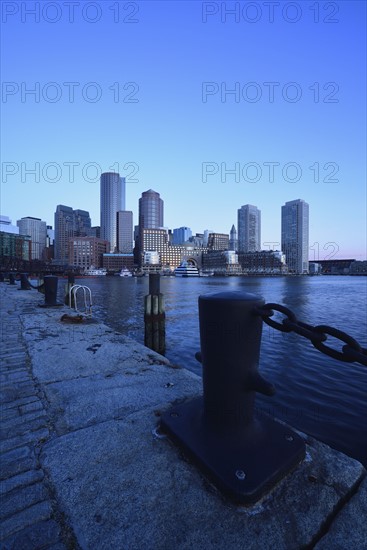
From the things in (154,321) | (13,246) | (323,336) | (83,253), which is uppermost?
(13,246)

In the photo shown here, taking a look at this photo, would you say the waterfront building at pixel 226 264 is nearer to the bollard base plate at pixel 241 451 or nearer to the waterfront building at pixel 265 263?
the waterfront building at pixel 265 263

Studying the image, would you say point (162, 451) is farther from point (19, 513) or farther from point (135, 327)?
point (135, 327)

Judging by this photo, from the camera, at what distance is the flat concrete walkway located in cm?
142

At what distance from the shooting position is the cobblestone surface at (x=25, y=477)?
1.48 m

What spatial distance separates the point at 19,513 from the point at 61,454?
1.53 feet

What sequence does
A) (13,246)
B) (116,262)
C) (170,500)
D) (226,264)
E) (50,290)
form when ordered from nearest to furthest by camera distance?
(170,500) → (50,290) → (13,246) → (116,262) → (226,264)

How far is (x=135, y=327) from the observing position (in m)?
16.9

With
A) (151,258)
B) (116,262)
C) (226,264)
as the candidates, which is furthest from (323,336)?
(116,262)

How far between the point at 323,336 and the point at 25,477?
7.41 ft

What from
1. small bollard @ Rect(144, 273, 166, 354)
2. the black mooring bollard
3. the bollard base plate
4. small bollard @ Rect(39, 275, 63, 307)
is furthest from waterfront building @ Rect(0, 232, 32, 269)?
the black mooring bollard

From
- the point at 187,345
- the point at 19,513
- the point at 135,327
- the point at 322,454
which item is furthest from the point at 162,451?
the point at 135,327

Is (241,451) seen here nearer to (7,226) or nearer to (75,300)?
(75,300)

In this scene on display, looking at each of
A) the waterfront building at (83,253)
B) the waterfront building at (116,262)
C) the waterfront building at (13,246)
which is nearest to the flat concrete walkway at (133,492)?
the waterfront building at (13,246)

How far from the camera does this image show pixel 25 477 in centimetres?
192
